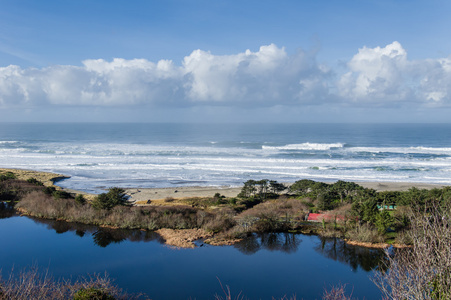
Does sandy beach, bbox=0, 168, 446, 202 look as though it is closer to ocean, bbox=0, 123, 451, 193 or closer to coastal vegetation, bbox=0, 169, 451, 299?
ocean, bbox=0, 123, 451, 193

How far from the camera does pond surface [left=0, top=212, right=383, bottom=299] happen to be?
20797mm

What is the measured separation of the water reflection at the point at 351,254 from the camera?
24234 millimetres

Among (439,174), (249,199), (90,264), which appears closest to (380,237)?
(249,199)

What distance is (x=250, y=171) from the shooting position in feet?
215

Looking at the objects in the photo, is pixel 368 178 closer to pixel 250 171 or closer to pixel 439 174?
pixel 439 174

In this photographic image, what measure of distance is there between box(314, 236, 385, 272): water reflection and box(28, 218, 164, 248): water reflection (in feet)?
42.6

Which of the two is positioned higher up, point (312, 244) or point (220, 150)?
point (220, 150)

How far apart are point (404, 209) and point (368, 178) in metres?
30.0

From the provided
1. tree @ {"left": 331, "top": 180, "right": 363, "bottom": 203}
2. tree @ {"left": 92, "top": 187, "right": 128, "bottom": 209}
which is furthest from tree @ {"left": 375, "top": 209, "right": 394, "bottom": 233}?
tree @ {"left": 92, "top": 187, "right": 128, "bottom": 209}

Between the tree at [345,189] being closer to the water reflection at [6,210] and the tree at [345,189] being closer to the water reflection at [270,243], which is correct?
the water reflection at [270,243]

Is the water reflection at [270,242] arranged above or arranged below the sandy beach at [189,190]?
below

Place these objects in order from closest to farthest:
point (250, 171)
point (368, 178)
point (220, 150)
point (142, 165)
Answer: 1. point (368, 178)
2. point (250, 171)
3. point (142, 165)
4. point (220, 150)

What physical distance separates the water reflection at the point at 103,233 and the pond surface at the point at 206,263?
3.3 inches

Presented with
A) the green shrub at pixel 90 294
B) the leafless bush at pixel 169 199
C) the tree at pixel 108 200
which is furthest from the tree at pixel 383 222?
the tree at pixel 108 200
